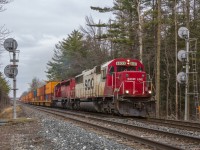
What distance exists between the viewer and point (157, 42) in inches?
1137

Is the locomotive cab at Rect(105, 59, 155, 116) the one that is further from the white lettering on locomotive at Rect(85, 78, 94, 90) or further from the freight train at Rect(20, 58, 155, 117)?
the white lettering on locomotive at Rect(85, 78, 94, 90)

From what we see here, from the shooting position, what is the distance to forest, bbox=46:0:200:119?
3259 centimetres

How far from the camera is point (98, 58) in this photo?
4909cm

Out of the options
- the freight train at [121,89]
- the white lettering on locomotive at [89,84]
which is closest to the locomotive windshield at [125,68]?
the freight train at [121,89]

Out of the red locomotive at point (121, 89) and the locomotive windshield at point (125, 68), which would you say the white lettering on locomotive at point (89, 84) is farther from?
the locomotive windshield at point (125, 68)

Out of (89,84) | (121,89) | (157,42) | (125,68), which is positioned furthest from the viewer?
(157,42)

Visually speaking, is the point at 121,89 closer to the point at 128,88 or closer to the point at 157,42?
the point at 128,88

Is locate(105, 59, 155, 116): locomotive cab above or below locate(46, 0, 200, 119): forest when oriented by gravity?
below

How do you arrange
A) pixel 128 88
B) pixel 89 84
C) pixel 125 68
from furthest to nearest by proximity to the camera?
1. pixel 89 84
2. pixel 125 68
3. pixel 128 88

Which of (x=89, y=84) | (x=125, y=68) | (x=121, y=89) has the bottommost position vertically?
(x=121, y=89)

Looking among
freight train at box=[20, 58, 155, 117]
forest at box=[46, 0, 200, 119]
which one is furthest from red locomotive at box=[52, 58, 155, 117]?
forest at box=[46, 0, 200, 119]

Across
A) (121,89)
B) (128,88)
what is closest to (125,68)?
(128,88)

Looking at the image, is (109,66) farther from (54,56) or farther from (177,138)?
(54,56)

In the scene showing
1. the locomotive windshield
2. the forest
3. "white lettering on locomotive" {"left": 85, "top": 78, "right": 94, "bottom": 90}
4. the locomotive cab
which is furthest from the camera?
the forest
